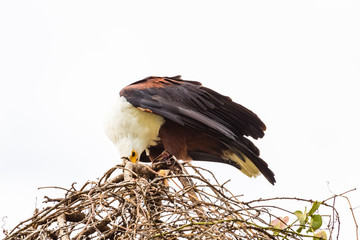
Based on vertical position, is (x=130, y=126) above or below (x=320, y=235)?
above

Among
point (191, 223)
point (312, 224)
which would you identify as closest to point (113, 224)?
point (191, 223)

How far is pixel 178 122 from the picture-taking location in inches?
176

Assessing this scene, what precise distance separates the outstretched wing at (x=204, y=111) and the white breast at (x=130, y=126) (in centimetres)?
10

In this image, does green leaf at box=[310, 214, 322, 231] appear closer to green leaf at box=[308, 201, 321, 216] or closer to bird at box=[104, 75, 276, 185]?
green leaf at box=[308, 201, 321, 216]

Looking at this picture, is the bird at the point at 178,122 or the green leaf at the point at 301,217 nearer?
the green leaf at the point at 301,217

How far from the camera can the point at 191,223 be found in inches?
90.0

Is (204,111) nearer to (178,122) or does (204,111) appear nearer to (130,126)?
(178,122)

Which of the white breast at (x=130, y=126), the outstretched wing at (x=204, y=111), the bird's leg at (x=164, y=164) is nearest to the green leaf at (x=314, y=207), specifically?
the bird's leg at (x=164, y=164)

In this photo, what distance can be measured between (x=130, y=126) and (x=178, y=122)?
393 millimetres

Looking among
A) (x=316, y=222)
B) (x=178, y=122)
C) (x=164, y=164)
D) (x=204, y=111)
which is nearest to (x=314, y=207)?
(x=316, y=222)

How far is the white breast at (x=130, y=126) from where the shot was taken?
181 inches

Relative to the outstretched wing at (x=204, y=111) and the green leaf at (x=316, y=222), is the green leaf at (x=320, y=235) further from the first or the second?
the outstretched wing at (x=204, y=111)

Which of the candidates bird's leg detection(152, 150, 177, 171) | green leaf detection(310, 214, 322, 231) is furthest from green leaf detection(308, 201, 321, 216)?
bird's leg detection(152, 150, 177, 171)

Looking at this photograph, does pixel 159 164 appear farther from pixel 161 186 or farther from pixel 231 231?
pixel 231 231
